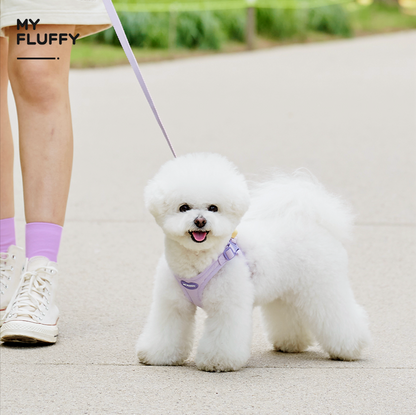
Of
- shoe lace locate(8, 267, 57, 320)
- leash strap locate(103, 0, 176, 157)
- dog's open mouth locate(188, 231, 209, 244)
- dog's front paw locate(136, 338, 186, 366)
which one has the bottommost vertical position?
dog's front paw locate(136, 338, 186, 366)

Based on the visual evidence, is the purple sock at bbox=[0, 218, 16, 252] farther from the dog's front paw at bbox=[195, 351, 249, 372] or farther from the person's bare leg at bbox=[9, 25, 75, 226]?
the dog's front paw at bbox=[195, 351, 249, 372]

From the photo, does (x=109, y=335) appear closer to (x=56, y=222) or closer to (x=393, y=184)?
(x=56, y=222)

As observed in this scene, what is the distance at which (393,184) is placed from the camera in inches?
214

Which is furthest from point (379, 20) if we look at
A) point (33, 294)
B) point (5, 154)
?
point (33, 294)

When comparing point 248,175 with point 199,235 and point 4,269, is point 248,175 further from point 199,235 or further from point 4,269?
point 199,235

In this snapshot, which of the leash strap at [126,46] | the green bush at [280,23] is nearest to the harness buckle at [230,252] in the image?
the leash strap at [126,46]

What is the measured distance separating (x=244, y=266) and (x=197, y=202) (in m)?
0.31

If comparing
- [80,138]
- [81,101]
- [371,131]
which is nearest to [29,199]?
[80,138]

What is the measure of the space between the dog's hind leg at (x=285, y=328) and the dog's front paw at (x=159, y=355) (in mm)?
412

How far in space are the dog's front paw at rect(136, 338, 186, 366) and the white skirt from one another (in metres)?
1.29

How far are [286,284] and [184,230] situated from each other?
0.51 meters

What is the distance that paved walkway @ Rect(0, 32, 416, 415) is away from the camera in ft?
7.42

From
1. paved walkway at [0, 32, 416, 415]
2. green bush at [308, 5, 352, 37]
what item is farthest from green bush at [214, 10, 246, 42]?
paved walkway at [0, 32, 416, 415]

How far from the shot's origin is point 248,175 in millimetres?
5500
